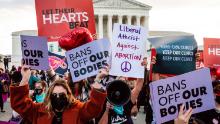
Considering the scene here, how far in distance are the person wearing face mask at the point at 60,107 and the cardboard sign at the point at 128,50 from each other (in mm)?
2298

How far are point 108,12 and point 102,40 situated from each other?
6976 cm

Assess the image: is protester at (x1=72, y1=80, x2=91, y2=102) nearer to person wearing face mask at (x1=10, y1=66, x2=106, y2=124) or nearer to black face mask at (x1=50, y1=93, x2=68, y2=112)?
person wearing face mask at (x1=10, y1=66, x2=106, y2=124)

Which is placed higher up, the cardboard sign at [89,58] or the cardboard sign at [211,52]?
the cardboard sign at [89,58]

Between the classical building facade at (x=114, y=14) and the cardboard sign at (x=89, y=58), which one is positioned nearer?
the cardboard sign at (x=89, y=58)

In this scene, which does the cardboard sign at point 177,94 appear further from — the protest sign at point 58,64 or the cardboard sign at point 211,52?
the cardboard sign at point 211,52

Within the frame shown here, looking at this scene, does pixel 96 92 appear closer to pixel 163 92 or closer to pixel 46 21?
pixel 163 92

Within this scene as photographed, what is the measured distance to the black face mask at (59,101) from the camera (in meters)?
4.40

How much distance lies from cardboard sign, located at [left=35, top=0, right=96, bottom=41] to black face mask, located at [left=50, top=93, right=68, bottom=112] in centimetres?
347

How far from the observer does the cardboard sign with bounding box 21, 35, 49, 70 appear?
21.7ft

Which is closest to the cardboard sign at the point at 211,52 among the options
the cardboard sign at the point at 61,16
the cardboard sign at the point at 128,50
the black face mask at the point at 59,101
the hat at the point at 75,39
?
the cardboard sign at the point at 128,50

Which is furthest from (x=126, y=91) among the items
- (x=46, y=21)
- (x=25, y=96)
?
(x=46, y=21)

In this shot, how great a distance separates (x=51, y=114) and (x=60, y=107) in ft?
0.31

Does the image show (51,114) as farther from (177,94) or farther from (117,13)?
(117,13)

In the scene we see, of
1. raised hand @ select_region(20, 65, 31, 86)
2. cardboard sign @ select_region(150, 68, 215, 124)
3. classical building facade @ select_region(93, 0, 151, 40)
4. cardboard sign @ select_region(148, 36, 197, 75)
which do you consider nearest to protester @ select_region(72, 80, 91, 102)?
cardboard sign @ select_region(148, 36, 197, 75)
